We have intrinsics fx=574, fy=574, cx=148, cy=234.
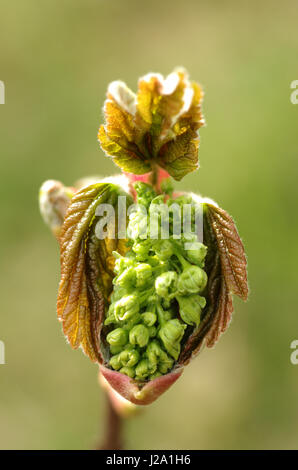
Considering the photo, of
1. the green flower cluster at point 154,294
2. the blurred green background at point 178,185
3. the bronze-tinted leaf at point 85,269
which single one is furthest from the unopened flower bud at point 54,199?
the blurred green background at point 178,185

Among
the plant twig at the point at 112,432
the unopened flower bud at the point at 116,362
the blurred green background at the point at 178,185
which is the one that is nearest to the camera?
the unopened flower bud at the point at 116,362

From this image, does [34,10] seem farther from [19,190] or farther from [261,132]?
[261,132]

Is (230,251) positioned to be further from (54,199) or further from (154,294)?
(54,199)

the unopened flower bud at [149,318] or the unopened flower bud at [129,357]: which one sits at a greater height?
the unopened flower bud at [149,318]

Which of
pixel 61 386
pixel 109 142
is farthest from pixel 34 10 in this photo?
pixel 109 142

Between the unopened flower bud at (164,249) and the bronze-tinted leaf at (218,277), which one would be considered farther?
the bronze-tinted leaf at (218,277)

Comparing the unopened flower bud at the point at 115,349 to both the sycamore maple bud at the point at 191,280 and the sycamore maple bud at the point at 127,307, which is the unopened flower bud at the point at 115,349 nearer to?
the sycamore maple bud at the point at 127,307

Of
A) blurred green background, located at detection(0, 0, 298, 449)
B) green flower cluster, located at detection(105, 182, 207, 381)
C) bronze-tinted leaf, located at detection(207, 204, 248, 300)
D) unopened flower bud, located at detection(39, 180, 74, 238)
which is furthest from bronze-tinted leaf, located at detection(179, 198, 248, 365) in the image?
blurred green background, located at detection(0, 0, 298, 449)

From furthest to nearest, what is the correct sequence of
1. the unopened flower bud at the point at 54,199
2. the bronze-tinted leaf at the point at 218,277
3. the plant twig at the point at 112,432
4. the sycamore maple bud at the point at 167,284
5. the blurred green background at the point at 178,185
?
the blurred green background at the point at 178,185, the plant twig at the point at 112,432, the unopened flower bud at the point at 54,199, the bronze-tinted leaf at the point at 218,277, the sycamore maple bud at the point at 167,284
